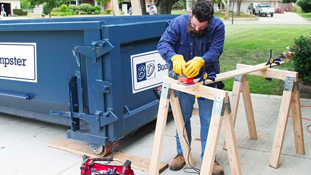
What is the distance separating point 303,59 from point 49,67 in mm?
4391

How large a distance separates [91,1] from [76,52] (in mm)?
70887

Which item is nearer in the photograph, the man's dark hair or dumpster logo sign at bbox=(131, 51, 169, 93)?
the man's dark hair

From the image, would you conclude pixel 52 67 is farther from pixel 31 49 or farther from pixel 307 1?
pixel 307 1

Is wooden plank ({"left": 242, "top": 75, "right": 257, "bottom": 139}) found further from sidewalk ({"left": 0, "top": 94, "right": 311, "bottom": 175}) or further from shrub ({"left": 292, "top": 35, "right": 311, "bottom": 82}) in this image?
shrub ({"left": 292, "top": 35, "right": 311, "bottom": 82})

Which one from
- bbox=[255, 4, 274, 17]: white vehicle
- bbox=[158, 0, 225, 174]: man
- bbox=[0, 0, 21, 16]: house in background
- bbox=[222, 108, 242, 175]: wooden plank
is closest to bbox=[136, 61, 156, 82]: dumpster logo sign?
bbox=[158, 0, 225, 174]: man

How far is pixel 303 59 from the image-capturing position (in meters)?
6.29

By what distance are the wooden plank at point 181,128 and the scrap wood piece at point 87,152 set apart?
0.28 m

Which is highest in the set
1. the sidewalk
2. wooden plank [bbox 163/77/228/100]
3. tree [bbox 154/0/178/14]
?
tree [bbox 154/0/178/14]

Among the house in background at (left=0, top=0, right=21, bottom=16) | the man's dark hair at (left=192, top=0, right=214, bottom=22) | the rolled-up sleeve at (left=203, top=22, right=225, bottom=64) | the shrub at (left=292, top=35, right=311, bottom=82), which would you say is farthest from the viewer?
the house in background at (left=0, top=0, right=21, bottom=16)

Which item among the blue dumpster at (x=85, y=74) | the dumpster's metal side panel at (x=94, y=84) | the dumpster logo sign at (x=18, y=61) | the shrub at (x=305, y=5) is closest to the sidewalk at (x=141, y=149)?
the blue dumpster at (x=85, y=74)

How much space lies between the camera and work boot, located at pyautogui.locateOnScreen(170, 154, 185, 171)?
3736 millimetres

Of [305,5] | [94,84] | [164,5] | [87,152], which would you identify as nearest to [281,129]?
[94,84]

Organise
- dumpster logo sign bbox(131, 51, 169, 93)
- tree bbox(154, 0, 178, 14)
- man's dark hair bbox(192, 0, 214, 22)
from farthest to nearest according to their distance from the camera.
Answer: tree bbox(154, 0, 178, 14)
dumpster logo sign bbox(131, 51, 169, 93)
man's dark hair bbox(192, 0, 214, 22)

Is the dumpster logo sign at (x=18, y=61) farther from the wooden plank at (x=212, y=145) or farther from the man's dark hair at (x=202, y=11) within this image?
the wooden plank at (x=212, y=145)
